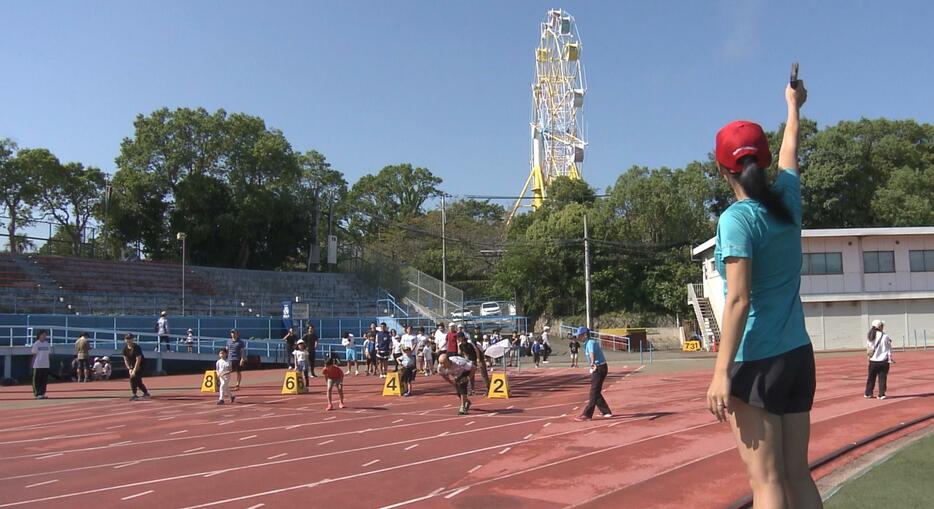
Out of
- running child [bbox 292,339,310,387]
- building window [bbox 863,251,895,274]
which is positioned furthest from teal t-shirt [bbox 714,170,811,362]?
building window [bbox 863,251,895,274]

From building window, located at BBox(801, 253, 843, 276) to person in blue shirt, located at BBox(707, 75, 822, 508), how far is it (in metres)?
36.7

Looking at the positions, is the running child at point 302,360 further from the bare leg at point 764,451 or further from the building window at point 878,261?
the building window at point 878,261

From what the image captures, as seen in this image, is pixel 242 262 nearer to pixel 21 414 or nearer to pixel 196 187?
pixel 196 187

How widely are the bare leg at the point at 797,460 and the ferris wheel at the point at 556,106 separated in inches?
2385

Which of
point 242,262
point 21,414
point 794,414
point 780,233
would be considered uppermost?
point 242,262

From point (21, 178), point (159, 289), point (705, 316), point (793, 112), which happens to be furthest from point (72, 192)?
point (793, 112)

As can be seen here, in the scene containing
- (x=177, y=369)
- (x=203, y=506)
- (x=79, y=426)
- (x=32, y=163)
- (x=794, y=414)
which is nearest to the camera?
(x=794, y=414)

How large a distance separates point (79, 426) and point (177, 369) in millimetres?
16216

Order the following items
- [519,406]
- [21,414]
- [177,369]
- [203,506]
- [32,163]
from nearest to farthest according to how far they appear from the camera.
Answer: [203,506] < [519,406] < [21,414] < [177,369] < [32,163]

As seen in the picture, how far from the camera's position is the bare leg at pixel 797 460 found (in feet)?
9.66

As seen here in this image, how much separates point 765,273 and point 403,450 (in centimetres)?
782

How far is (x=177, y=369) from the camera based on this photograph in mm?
29516

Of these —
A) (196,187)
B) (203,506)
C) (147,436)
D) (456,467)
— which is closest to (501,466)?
(456,467)

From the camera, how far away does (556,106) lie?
6506 cm
